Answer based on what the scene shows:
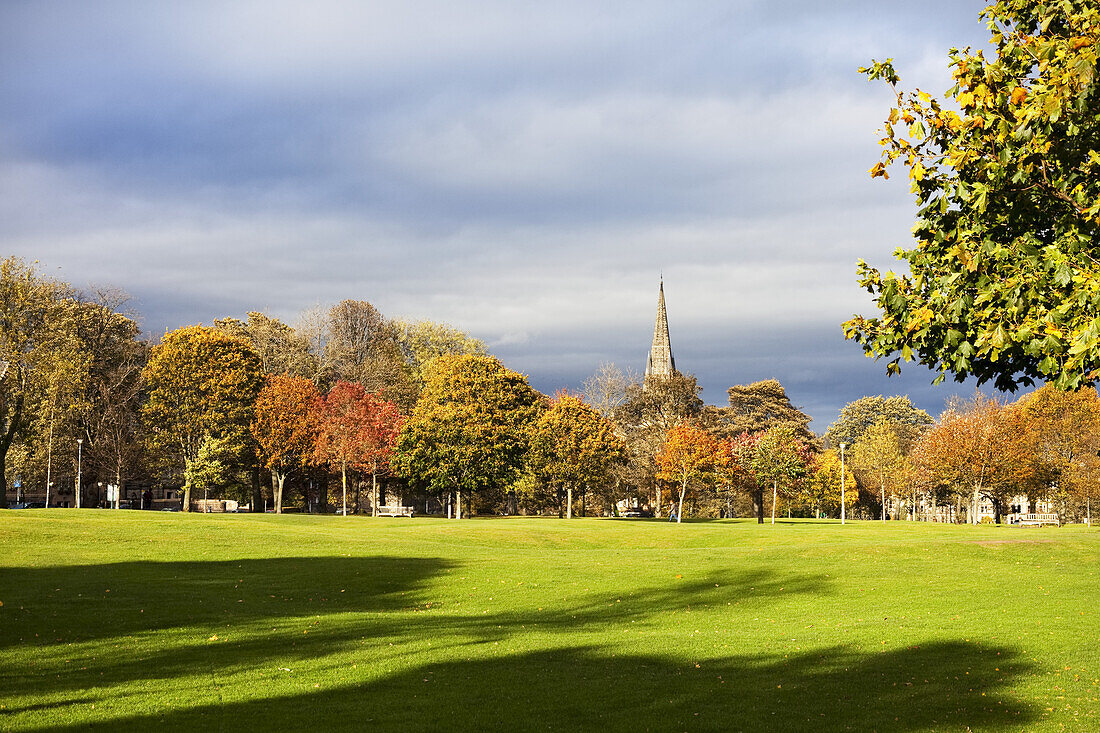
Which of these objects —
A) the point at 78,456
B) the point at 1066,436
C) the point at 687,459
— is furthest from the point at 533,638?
the point at 1066,436

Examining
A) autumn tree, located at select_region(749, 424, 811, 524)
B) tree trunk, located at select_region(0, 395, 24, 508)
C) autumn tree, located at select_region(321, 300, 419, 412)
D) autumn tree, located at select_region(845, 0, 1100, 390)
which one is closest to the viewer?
autumn tree, located at select_region(845, 0, 1100, 390)

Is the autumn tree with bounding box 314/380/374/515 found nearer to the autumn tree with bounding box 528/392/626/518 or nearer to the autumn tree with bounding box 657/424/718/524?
the autumn tree with bounding box 528/392/626/518

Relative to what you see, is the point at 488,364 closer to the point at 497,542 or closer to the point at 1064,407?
the point at 497,542

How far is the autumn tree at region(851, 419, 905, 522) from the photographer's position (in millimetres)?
100988

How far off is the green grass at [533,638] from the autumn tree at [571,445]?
40356mm

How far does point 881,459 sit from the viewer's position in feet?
338

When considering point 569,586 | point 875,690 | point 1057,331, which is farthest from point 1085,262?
point 569,586

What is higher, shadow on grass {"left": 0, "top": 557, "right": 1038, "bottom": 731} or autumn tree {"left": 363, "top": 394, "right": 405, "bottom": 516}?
autumn tree {"left": 363, "top": 394, "right": 405, "bottom": 516}

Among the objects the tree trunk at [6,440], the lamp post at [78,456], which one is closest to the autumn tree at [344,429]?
the lamp post at [78,456]

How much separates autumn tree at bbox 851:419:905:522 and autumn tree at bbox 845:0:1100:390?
8980cm

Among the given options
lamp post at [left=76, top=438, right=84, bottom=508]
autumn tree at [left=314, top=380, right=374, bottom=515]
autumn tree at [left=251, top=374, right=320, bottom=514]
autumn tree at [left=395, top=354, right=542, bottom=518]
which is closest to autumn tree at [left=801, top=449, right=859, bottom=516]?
autumn tree at [left=395, top=354, right=542, bottom=518]

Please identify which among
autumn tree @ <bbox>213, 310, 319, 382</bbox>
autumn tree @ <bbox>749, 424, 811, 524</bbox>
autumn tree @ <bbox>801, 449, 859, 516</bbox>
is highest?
autumn tree @ <bbox>213, 310, 319, 382</bbox>

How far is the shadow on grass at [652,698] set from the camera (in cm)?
1209

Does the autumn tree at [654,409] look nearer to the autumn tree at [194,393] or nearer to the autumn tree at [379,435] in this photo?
the autumn tree at [379,435]
